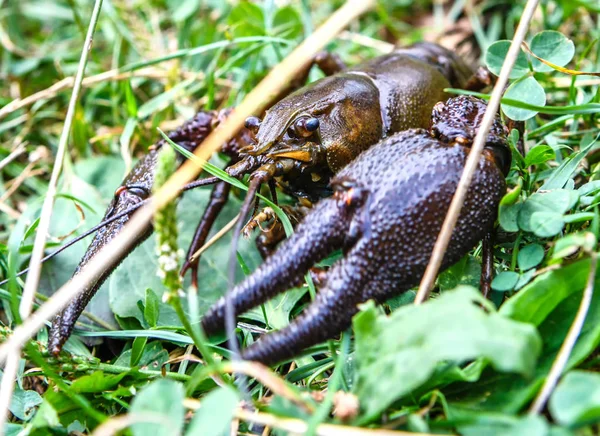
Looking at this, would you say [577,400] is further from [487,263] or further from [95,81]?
[95,81]

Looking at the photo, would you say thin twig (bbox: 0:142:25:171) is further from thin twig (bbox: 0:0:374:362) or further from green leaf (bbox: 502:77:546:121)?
green leaf (bbox: 502:77:546:121)

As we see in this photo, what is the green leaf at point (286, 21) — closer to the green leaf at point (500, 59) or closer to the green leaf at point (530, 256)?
the green leaf at point (500, 59)

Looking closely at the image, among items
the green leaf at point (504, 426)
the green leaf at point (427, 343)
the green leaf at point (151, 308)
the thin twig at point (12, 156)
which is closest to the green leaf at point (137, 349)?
the green leaf at point (151, 308)

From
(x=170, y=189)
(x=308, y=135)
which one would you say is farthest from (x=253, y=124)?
(x=170, y=189)

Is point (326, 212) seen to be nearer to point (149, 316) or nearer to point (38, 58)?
point (149, 316)

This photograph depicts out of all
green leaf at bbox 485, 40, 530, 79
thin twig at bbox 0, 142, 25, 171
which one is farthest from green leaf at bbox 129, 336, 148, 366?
green leaf at bbox 485, 40, 530, 79

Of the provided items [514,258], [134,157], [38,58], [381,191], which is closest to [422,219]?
[381,191]
